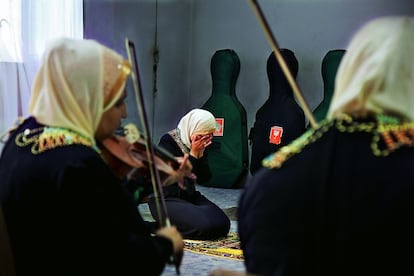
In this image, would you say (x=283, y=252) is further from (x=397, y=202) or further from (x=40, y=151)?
(x=40, y=151)

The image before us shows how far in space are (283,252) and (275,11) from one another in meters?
4.24

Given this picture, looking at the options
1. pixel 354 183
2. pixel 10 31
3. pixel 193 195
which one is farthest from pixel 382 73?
pixel 10 31

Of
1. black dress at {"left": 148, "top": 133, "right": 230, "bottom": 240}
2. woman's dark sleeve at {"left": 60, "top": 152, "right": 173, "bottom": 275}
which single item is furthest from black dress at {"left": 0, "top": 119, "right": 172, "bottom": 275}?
black dress at {"left": 148, "top": 133, "right": 230, "bottom": 240}

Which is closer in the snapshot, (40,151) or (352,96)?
(352,96)

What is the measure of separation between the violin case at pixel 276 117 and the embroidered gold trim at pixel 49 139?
3.25 m

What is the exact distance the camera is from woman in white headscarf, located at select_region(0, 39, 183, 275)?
138 cm

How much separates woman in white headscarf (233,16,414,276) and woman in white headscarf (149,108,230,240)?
83.3 inches

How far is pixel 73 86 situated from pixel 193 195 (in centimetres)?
212

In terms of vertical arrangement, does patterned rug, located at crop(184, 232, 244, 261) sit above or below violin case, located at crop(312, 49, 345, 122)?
below

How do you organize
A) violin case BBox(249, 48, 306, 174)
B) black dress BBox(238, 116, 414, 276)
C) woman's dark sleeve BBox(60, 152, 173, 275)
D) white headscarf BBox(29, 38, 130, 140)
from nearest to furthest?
black dress BBox(238, 116, 414, 276)
woman's dark sleeve BBox(60, 152, 173, 275)
white headscarf BBox(29, 38, 130, 140)
violin case BBox(249, 48, 306, 174)

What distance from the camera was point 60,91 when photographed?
1.49m

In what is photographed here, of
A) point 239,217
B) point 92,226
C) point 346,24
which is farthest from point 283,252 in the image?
point 346,24

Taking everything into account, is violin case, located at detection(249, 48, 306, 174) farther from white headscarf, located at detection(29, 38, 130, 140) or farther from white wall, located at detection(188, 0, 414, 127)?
white headscarf, located at detection(29, 38, 130, 140)

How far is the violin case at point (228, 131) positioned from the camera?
16.5ft
